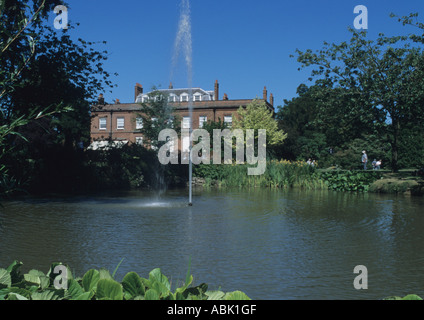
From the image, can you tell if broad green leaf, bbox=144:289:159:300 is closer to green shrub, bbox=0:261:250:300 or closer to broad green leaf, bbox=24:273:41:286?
green shrub, bbox=0:261:250:300

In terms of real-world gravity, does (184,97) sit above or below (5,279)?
above

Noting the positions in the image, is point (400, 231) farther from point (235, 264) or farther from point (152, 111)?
point (152, 111)

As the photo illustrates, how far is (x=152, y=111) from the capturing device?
34.2 meters

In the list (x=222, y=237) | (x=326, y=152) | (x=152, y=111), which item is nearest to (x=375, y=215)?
(x=222, y=237)

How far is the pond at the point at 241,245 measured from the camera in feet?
17.6

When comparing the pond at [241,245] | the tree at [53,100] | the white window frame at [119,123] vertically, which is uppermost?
the white window frame at [119,123]

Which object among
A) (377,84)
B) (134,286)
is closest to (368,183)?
(377,84)

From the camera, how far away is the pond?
5352 millimetres

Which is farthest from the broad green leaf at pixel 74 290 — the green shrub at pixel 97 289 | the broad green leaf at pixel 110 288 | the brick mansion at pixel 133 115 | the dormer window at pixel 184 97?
the dormer window at pixel 184 97

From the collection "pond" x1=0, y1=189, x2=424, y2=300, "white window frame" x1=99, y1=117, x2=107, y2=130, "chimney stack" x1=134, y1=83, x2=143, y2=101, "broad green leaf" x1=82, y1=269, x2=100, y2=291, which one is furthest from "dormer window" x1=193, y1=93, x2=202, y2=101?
"broad green leaf" x1=82, y1=269, x2=100, y2=291

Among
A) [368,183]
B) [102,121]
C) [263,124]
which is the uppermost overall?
[102,121]

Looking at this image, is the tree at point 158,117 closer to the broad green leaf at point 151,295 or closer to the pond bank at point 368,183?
the pond bank at point 368,183

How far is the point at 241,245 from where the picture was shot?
25.0 feet

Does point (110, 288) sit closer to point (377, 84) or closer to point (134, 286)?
point (134, 286)
